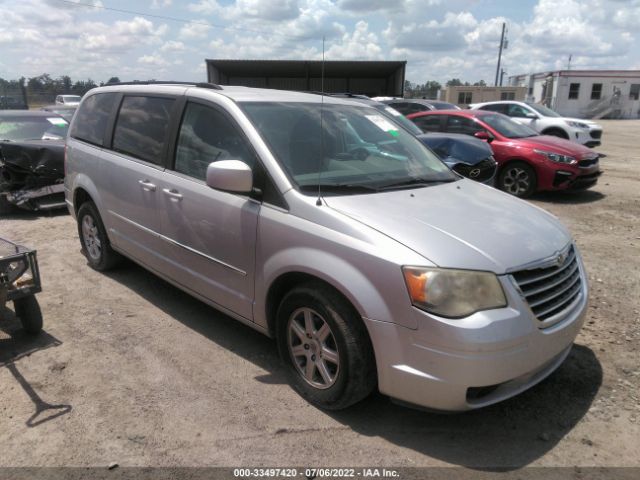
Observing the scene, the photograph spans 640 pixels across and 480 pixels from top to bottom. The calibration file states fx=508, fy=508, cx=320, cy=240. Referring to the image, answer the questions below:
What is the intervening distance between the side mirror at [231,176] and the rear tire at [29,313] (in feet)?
6.21

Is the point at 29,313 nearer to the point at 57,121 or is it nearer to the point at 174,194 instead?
the point at 174,194

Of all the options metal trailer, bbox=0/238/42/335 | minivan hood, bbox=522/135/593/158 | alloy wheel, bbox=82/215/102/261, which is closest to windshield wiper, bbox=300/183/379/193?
metal trailer, bbox=0/238/42/335

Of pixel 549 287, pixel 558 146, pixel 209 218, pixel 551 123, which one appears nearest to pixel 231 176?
pixel 209 218

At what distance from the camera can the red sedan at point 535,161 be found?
891 centimetres

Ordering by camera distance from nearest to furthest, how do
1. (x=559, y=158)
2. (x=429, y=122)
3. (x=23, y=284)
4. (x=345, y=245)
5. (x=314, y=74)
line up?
(x=345, y=245) → (x=23, y=284) → (x=559, y=158) → (x=429, y=122) → (x=314, y=74)

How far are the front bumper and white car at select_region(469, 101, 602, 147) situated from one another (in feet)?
43.2

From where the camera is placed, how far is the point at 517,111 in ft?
50.9

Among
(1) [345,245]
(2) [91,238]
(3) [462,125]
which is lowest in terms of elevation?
(2) [91,238]

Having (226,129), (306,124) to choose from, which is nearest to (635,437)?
(306,124)

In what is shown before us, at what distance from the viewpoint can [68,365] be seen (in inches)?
140

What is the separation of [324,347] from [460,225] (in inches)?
40.8

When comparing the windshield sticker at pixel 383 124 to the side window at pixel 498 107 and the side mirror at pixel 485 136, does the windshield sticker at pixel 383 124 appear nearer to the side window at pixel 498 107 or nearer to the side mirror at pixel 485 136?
the side mirror at pixel 485 136

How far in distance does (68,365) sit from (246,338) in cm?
126

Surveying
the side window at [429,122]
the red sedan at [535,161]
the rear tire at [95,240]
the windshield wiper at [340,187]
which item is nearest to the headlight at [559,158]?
the red sedan at [535,161]
